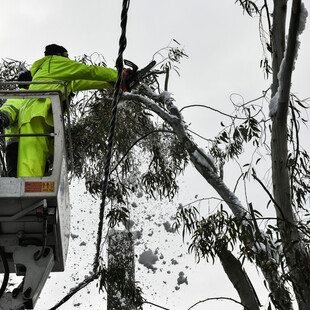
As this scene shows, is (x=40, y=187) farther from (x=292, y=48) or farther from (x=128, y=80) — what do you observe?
(x=292, y=48)

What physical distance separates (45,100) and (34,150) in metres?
0.39

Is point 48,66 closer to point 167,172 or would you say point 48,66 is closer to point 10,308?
point 10,308

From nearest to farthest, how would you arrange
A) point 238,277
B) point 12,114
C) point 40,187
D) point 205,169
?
1. point 40,187
2. point 12,114
3. point 238,277
4. point 205,169

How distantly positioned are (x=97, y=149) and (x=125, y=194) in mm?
689

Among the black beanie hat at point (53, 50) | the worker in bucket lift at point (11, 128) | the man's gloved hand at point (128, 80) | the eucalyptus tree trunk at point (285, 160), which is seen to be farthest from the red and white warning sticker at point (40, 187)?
the eucalyptus tree trunk at point (285, 160)

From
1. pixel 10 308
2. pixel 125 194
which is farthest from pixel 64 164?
pixel 125 194

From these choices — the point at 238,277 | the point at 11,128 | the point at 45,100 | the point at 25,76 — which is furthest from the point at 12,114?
the point at 238,277

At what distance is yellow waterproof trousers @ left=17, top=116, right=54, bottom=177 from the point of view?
3.84 meters

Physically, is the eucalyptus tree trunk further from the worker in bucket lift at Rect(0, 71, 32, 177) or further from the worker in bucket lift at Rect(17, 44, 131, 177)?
the worker in bucket lift at Rect(0, 71, 32, 177)

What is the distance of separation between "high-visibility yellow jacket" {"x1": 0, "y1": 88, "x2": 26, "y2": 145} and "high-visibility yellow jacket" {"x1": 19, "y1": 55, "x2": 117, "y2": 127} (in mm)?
52

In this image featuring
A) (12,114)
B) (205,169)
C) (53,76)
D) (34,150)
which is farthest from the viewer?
(205,169)

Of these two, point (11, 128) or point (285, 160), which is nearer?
point (11, 128)

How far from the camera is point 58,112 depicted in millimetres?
3961

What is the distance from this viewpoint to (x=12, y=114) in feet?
13.7
